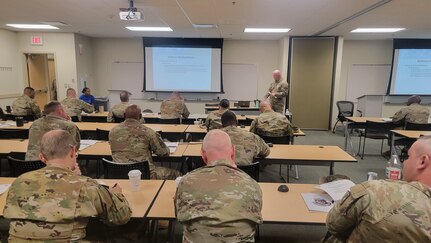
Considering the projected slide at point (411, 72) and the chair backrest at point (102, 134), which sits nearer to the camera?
the chair backrest at point (102, 134)

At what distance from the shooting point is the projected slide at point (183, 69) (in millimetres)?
9227

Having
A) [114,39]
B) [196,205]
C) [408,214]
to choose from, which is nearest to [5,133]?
[196,205]

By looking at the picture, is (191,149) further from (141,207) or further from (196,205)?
(196,205)

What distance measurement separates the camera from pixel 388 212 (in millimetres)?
1237

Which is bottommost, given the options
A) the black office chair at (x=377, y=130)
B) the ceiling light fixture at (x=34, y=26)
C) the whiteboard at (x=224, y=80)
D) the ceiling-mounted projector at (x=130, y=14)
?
the black office chair at (x=377, y=130)

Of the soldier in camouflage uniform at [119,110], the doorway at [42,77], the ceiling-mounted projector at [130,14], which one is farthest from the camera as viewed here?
the doorway at [42,77]

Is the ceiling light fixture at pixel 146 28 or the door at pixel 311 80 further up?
the ceiling light fixture at pixel 146 28

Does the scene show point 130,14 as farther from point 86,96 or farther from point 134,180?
point 86,96

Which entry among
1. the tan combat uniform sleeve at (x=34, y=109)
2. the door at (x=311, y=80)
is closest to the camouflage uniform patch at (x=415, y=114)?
the door at (x=311, y=80)

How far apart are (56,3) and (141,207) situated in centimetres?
479

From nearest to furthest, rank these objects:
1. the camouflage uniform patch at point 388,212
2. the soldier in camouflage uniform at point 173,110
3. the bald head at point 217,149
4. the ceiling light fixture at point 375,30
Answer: the camouflage uniform patch at point 388,212, the bald head at point 217,149, the soldier in camouflage uniform at point 173,110, the ceiling light fixture at point 375,30

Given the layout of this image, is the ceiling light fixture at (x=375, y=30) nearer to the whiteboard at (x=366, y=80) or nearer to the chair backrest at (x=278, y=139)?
the whiteboard at (x=366, y=80)

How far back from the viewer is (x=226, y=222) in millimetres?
1396

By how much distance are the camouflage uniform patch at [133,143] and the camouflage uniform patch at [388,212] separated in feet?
6.97
